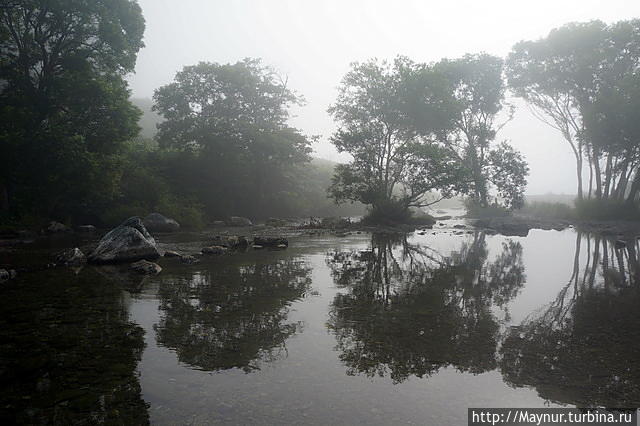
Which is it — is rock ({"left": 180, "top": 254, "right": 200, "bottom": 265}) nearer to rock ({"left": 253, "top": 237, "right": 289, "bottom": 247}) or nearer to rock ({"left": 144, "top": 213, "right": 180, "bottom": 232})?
rock ({"left": 253, "top": 237, "right": 289, "bottom": 247})

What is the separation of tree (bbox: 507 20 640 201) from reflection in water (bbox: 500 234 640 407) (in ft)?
93.8

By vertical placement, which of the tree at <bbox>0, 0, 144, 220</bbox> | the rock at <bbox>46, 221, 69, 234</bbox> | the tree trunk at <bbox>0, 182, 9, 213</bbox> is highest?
the tree at <bbox>0, 0, 144, 220</bbox>

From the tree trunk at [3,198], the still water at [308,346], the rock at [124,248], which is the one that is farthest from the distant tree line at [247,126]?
the still water at [308,346]

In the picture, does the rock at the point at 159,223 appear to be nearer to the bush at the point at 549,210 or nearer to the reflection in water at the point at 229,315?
the reflection in water at the point at 229,315

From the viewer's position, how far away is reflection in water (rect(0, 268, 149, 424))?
3.70 m

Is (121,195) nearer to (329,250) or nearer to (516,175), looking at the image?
(329,250)

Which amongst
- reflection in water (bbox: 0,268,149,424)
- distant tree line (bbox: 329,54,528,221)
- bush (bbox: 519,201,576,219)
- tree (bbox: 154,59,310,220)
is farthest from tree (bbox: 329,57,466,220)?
reflection in water (bbox: 0,268,149,424)

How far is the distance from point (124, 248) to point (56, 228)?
13.0 metres

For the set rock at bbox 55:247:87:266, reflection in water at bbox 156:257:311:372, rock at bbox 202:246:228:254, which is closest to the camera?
reflection in water at bbox 156:257:311:372

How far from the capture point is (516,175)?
37438 mm

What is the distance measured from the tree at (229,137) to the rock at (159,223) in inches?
406

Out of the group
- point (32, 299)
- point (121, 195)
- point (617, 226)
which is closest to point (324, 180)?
point (121, 195)

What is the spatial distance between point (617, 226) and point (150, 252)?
1287 inches

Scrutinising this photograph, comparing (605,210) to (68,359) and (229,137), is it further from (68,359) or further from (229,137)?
(68,359)
